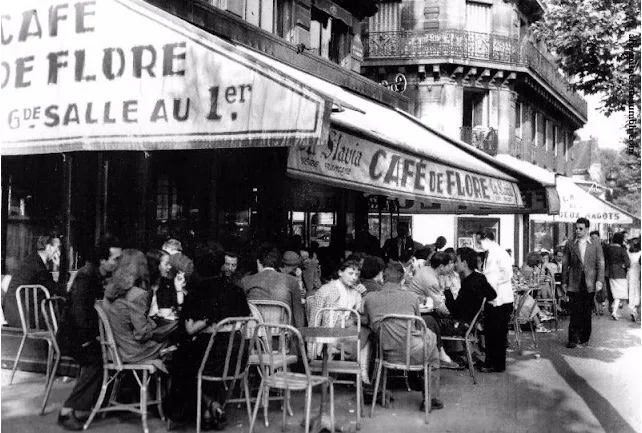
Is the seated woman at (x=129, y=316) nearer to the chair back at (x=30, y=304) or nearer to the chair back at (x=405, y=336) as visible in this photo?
the chair back at (x=30, y=304)

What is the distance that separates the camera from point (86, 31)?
562 centimetres

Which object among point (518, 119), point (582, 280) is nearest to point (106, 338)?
point (582, 280)

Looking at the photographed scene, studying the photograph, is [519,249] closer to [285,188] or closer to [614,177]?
[285,188]

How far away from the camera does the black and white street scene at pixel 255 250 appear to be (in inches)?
217

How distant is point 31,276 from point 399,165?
4.16 metres

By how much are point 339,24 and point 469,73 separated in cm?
1147

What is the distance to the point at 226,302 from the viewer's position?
225 inches

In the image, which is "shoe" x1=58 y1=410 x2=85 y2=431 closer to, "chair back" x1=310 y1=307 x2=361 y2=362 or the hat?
"chair back" x1=310 y1=307 x2=361 y2=362

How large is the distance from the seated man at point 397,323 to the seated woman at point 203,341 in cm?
143

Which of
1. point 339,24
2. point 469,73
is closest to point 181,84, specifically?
point 339,24

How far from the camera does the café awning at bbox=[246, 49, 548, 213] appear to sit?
636cm

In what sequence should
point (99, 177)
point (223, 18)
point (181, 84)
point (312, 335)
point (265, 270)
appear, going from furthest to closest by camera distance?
1. point (223, 18)
2. point (99, 177)
3. point (265, 270)
4. point (312, 335)
5. point (181, 84)

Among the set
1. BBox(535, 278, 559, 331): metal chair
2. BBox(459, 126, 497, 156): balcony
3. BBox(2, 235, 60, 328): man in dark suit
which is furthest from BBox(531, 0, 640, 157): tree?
BBox(459, 126, 497, 156): balcony

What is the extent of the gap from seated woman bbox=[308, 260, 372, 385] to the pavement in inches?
18.4
